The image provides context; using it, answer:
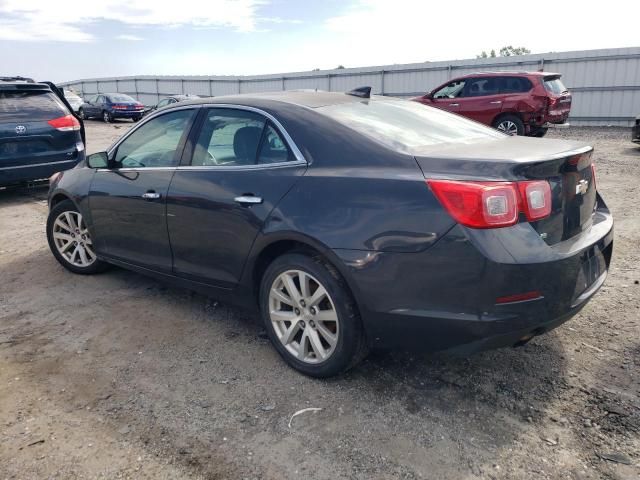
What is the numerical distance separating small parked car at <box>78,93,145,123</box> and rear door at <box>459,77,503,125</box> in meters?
18.4

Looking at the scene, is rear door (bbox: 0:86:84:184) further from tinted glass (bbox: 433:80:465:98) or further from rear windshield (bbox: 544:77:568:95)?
rear windshield (bbox: 544:77:568:95)

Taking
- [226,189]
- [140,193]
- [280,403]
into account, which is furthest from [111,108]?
[280,403]

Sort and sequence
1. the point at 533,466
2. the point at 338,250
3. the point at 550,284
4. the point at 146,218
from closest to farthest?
the point at 533,466, the point at 550,284, the point at 338,250, the point at 146,218

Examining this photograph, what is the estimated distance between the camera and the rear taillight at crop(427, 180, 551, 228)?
2.46 meters

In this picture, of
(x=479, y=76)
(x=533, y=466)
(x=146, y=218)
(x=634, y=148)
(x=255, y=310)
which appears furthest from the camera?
(x=479, y=76)

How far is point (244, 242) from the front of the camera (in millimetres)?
3273

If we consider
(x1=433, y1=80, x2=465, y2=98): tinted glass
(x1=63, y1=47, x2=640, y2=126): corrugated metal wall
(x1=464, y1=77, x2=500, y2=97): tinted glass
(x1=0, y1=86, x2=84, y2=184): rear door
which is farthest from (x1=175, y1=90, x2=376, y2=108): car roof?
(x1=63, y1=47, x2=640, y2=126): corrugated metal wall

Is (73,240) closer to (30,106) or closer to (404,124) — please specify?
(404,124)

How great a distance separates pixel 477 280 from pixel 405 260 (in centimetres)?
35

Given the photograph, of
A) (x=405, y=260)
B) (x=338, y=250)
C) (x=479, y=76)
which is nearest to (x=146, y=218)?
(x=338, y=250)

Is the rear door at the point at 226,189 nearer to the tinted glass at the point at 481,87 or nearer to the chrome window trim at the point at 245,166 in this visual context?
the chrome window trim at the point at 245,166

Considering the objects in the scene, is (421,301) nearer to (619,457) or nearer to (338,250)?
(338,250)

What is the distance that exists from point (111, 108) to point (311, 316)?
26.2 meters

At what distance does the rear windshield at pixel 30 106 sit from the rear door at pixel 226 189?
5.56m
